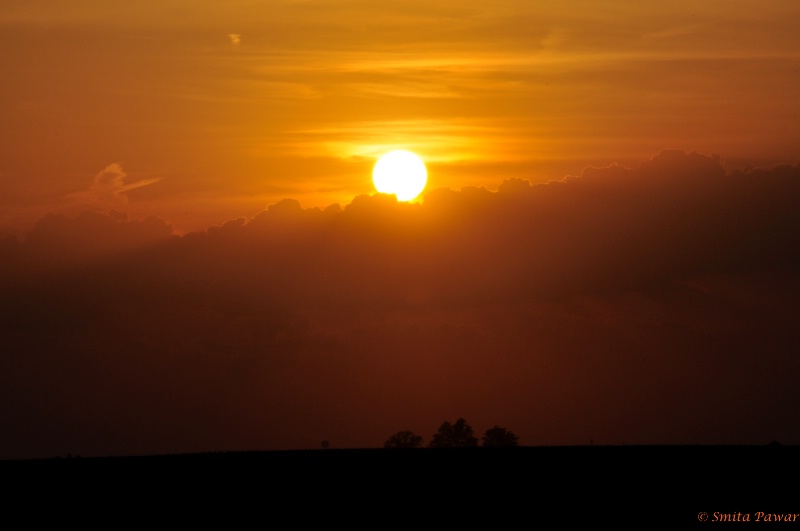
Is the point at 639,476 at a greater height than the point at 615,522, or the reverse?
the point at 639,476

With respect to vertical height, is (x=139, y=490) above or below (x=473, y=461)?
below

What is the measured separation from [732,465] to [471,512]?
45.0 feet

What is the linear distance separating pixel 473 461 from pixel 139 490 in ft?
Answer: 48.9

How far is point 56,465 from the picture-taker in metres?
55.6

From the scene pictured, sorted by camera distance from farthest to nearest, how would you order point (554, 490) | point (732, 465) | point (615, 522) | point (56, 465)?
1. point (56, 465)
2. point (732, 465)
3. point (554, 490)
4. point (615, 522)

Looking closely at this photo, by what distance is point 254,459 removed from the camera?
2190 inches

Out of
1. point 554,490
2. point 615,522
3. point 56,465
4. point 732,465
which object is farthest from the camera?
point 56,465

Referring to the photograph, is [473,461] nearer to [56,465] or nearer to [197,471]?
[197,471]

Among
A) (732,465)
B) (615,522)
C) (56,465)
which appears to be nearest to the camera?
(615,522)

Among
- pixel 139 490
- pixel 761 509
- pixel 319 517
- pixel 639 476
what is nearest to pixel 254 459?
pixel 139 490

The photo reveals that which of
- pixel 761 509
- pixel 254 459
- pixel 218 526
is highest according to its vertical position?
pixel 254 459

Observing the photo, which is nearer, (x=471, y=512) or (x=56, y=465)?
(x=471, y=512)

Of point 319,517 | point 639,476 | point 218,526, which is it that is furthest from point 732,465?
point 218,526

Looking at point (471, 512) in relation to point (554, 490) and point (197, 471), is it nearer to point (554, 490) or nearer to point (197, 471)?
point (554, 490)
